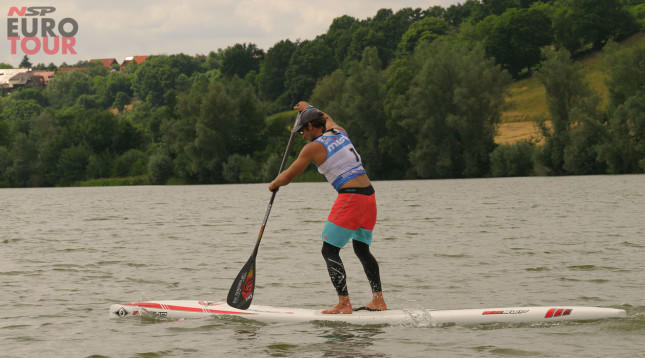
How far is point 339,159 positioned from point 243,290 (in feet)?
8.42

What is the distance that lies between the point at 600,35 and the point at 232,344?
4796 inches

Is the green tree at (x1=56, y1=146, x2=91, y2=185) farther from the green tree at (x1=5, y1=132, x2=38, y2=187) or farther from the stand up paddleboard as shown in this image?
the stand up paddleboard

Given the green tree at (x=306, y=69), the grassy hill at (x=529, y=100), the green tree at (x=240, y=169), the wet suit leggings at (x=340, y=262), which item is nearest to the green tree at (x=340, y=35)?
the green tree at (x=306, y=69)

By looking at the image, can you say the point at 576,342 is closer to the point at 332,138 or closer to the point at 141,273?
the point at 332,138

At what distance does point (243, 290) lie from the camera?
1141cm

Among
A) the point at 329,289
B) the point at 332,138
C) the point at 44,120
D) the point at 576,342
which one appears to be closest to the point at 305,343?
the point at 332,138

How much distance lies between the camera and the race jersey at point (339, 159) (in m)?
10.1

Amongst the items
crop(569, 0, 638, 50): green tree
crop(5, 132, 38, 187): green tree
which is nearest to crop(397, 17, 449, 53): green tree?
crop(569, 0, 638, 50): green tree

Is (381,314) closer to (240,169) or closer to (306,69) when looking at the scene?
(240,169)

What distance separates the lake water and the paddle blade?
26 centimetres

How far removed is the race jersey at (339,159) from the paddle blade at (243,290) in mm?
2064

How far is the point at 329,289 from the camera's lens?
14.2m

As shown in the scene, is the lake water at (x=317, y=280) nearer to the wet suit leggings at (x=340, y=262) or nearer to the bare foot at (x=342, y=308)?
the bare foot at (x=342, y=308)

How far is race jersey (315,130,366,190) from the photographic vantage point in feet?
33.3
